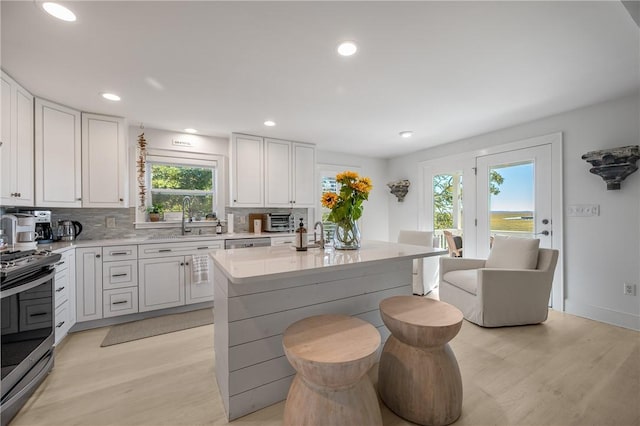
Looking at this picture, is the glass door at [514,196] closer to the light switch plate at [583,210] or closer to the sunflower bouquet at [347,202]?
the light switch plate at [583,210]

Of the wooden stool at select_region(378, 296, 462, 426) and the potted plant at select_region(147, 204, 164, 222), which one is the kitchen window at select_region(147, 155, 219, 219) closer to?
the potted plant at select_region(147, 204, 164, 222)

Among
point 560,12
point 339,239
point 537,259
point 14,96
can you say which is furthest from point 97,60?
point 537,259

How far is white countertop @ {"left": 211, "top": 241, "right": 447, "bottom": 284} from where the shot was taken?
1.31 m

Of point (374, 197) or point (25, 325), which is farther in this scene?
point (374, 197)

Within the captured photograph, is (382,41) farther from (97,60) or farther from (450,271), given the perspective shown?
(450,271)

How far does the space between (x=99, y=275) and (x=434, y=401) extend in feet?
10.7

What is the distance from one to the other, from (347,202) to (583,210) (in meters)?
2.96

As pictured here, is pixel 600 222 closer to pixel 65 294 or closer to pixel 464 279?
pixel 464 279

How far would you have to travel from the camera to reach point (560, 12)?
62.4 inches

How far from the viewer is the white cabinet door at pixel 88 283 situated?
2.72 metres

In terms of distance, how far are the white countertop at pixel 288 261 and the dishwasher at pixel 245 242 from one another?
5.00ft

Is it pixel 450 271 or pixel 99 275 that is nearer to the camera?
pixel 99 275

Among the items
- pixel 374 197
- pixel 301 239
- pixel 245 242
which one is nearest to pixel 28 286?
pixel 301 239

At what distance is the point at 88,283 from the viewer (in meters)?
2.77
